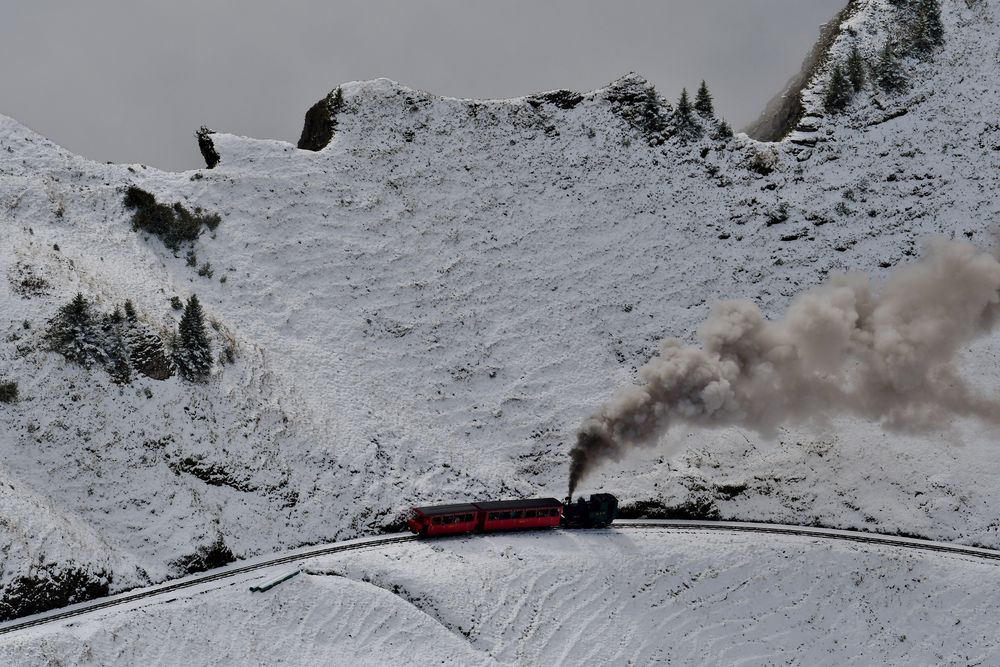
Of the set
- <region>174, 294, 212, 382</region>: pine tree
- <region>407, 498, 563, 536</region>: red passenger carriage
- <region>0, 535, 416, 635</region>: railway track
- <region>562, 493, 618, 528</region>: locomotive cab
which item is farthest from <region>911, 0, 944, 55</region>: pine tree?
<region>174, 294, 212, 382</region>: pine tree

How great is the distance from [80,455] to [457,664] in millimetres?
19054

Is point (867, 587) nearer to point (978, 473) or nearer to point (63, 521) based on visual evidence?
point (978, 473)

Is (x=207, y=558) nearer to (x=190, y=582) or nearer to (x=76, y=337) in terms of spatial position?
(x=190, y=582)

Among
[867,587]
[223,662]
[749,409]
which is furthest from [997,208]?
[223,662]

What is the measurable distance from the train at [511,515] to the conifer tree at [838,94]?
137 feet

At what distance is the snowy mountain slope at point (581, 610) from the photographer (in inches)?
1193

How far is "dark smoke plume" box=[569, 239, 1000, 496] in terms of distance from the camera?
131 feet

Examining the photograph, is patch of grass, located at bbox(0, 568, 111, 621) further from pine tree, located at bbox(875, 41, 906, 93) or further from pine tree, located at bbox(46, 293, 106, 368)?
pine tree, located at bbox(875, 41, 906, 93)

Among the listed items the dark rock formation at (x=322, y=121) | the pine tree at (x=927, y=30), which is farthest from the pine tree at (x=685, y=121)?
the dark rock formation at (x=322, y=121)

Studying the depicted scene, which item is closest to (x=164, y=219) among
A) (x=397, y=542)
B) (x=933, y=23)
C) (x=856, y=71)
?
(x=397, y=542)

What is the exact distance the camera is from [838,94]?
65.6 metres

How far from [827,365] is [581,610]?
62.2 ft

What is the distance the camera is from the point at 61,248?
46.7 metres

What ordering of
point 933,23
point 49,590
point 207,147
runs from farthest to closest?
point 933,23 → point 207,147 → point 49,590
